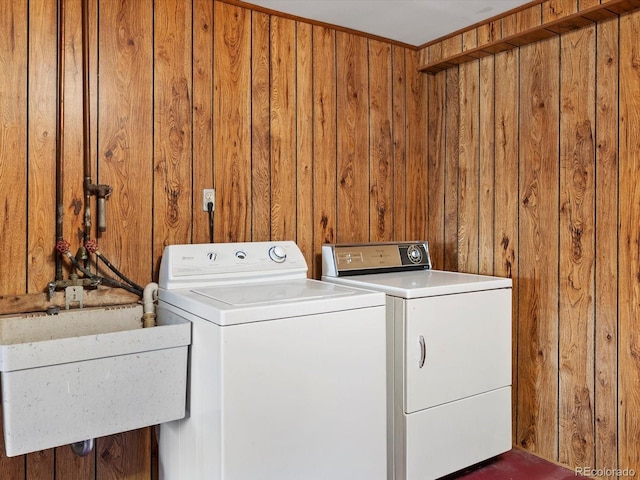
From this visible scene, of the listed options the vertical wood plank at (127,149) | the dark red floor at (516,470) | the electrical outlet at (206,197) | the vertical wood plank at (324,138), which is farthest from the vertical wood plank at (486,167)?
the vertical wood plank at (127,149)

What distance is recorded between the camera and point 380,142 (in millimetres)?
2887

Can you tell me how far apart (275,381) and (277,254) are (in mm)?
776

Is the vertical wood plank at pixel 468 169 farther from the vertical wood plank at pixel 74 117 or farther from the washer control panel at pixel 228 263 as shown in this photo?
the vertical wood plank at pixel 74 117

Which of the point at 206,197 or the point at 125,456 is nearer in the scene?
the point at 125,456

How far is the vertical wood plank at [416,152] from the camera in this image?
3.02 meters

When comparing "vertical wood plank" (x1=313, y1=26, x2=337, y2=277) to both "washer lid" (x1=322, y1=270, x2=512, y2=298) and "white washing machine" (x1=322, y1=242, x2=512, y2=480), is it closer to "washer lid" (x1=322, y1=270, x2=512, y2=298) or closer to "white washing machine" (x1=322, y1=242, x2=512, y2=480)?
"white washing machine" (x1=322, y1=242, x2=512, y2=480)

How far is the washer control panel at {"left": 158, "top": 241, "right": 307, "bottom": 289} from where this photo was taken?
82.4 inches

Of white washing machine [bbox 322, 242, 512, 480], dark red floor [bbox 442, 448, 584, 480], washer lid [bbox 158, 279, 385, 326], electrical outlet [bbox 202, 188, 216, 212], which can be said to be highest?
electrical outlet [bbox 202, 188, 216, 212]

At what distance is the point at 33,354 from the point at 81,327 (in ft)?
1.41

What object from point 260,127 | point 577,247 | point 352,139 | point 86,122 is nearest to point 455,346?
point 577,247

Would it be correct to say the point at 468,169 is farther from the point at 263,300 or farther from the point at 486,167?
the point at 263,300

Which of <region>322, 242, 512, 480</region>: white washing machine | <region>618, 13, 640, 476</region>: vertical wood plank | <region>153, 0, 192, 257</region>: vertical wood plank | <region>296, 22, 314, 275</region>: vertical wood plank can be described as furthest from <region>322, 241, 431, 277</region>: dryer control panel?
<region>618, 13, 640, 476</region>: vertical wood plank

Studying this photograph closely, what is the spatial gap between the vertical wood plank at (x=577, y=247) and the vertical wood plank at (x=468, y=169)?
502 mm

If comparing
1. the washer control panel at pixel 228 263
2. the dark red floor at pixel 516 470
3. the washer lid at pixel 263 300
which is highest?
the washer control panel at pixel 228 263
